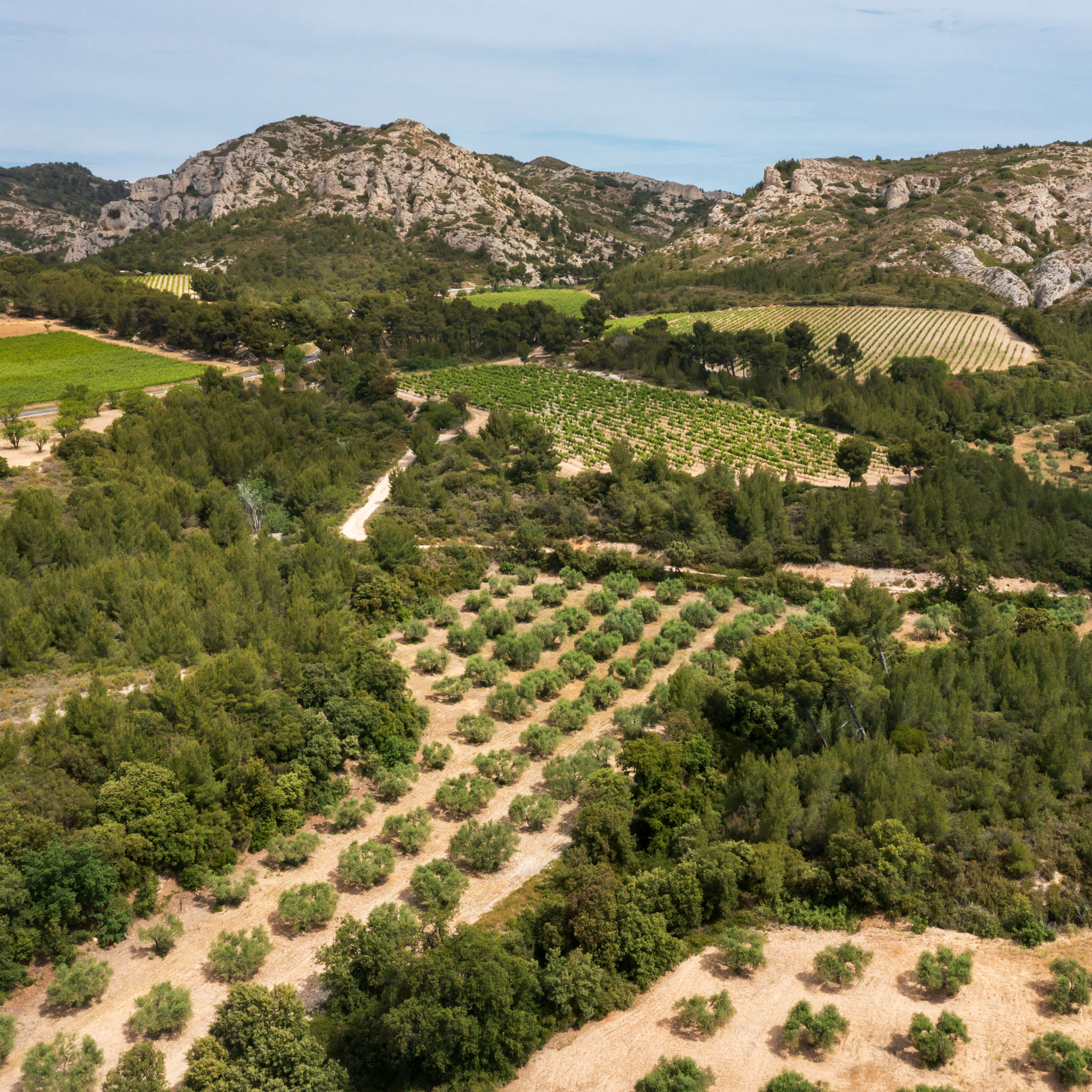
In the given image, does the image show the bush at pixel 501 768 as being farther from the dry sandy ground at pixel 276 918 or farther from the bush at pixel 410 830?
the bush at pixel 410 830

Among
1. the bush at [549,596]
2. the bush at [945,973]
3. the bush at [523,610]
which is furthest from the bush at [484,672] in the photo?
the bush at [945,973]

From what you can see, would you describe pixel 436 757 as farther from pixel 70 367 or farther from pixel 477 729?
pixel 70 367

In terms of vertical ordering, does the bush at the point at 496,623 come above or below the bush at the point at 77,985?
above

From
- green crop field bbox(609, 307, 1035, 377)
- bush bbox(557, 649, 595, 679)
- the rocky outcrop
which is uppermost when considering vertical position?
the rocky outcrop

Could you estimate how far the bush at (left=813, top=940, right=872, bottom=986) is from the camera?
2559cm

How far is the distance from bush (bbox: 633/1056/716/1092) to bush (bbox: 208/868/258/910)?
14.7 m

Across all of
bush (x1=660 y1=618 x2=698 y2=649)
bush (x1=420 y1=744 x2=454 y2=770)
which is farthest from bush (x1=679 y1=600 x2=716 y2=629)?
bush (x1=420 y1=744 x2=454 y2=770)

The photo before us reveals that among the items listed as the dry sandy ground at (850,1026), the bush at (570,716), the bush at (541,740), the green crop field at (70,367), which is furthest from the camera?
the green crop field at (70,367)

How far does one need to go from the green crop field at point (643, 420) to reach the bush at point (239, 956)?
54.3m

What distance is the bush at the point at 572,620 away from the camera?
1928 inches

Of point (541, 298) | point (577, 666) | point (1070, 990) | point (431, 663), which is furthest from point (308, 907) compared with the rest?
point (541, 298)

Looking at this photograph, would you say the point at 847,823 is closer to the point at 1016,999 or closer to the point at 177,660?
the point at 1016,999

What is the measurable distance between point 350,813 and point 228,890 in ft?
17.2

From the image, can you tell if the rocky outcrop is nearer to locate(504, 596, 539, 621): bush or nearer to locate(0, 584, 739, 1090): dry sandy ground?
locate(504, 596, 539, 621): bush
